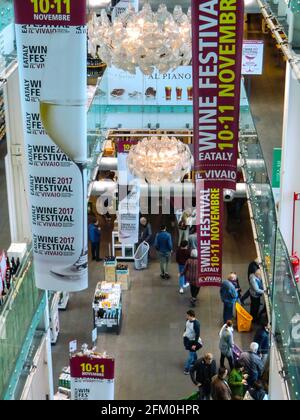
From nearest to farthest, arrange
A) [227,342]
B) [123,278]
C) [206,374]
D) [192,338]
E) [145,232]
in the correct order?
[206,374] → [227,342] → [192,338] → [123,278] → [145,232]

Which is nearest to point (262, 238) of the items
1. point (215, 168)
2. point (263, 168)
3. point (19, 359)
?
point (263, 168)

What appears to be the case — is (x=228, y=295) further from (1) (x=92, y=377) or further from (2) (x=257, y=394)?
(1) (x=92, y=377)

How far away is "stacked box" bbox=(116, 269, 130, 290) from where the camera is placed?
15.3 metres

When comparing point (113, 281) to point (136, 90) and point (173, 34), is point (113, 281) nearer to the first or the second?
point (136, 90)

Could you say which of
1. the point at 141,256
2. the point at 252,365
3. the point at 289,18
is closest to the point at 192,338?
the point at 252,365

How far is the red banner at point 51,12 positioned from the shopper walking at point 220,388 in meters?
5.41

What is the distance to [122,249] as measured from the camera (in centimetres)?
1659

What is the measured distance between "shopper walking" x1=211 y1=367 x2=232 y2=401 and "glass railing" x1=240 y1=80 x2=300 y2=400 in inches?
44.1

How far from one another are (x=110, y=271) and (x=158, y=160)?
2.52 m

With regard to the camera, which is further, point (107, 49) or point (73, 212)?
point (107, 49)

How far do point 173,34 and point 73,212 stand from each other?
4.30 metres

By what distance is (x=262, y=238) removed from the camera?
1204 cm

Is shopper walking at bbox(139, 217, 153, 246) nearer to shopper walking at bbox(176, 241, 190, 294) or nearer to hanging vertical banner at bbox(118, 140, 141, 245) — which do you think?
hanging vertical banner at bbox(118, 140, 141, 245)

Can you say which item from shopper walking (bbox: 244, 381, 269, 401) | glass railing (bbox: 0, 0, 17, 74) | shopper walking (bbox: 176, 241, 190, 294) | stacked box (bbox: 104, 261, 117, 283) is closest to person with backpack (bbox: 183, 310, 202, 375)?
shopper walking (bbox: 244, 381, 269, 401)
